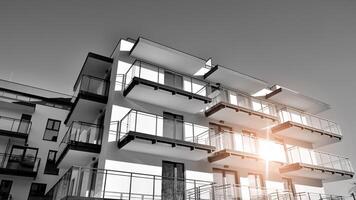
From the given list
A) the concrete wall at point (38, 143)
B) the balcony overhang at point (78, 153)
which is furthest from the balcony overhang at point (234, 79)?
the concrete wall at point (38, 143)

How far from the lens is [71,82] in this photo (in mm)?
16656

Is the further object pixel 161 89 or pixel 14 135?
pixel 14 135

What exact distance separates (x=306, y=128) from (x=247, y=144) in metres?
4.92

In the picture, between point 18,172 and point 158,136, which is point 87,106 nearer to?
point 158,136

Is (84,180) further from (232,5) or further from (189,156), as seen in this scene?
(232,5)

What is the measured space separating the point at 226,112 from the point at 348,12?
728 cm

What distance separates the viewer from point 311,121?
1952 centimetres

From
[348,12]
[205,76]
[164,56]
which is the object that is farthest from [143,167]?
[348,12]

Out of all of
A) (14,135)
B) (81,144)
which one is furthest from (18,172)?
(81,144)

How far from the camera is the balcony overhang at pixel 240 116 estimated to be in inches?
562

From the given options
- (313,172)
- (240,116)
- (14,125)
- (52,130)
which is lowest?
(313,172)

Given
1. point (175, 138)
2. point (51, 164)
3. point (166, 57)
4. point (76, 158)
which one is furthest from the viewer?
point (51, 164)

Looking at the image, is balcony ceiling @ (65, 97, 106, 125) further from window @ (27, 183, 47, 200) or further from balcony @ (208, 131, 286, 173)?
window @ (27, 183, 47, 200)

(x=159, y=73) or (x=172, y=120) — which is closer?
(x=172, y=120)
